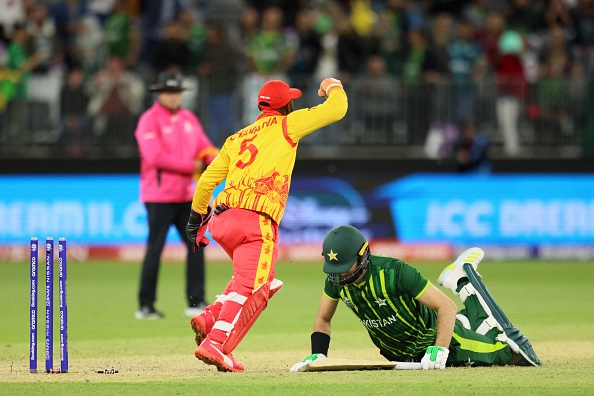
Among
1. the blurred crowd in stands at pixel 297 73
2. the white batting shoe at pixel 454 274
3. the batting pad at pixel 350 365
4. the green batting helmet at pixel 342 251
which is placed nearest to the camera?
the green batting helmet at pixel 342 251

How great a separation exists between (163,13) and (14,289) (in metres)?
6.55

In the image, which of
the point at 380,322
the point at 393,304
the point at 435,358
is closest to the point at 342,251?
the point at 393,304

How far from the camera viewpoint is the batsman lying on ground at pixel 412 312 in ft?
26.6

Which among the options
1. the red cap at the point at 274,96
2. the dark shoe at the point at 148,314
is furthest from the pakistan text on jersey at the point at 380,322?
the dark shoe at the point at 148,314

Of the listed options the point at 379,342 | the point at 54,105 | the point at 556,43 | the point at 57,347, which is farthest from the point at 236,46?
the point at 379,342

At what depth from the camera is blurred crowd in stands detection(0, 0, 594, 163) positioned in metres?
19.4

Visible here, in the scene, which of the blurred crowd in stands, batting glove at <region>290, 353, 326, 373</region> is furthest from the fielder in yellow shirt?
the blurred crowd in stands

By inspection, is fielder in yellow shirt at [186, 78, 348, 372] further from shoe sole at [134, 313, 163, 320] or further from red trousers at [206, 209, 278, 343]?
shoe sole at [134, 313, 163, 320]

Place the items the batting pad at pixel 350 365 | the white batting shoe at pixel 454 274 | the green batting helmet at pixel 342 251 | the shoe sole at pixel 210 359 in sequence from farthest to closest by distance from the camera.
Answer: the white batting shoe at pixel 454 274 < the batting pad at pixel 350 365 < the shoe sole at pixel 210 359 < the green batting helmet at pixel 342 251

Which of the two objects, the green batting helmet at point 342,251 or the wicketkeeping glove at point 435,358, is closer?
the green batting helmet at point 342,251

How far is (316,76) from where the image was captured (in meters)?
19.8

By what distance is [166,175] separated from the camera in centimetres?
1268

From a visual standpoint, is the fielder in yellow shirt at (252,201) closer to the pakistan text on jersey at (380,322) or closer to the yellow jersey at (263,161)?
the yellow jersey at (263,161)

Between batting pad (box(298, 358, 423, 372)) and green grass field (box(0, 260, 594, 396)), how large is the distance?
0.39 feet
